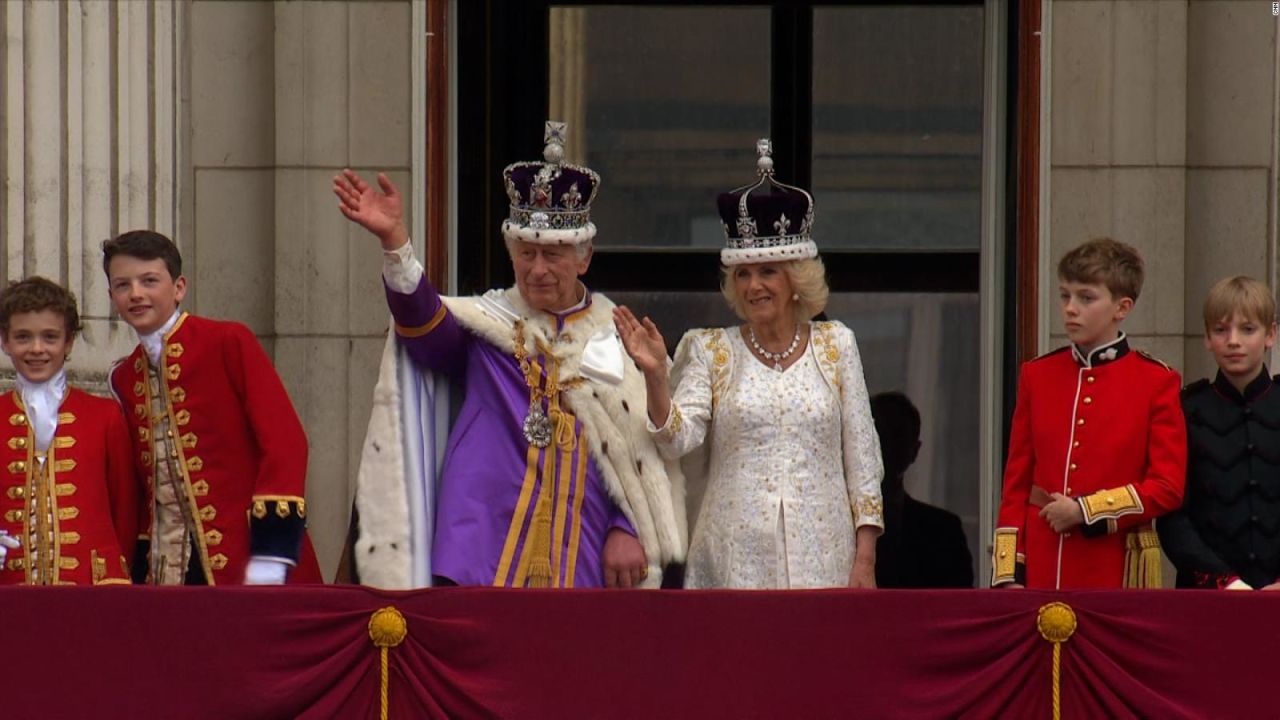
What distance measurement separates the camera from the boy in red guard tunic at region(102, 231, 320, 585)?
5945mm

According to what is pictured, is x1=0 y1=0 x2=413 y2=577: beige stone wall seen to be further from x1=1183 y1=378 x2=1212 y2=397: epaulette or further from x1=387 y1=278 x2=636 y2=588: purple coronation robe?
x1=1183 y1=378 x2=1212 y2=397: epaulette

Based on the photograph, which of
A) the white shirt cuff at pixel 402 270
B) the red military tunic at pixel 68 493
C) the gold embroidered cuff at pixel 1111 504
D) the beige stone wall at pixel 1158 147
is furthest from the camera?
the beige stone wall at pixel 1158 147

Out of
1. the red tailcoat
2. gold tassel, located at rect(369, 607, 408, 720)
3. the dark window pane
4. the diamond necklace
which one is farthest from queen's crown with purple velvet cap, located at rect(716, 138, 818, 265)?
the dark window pane

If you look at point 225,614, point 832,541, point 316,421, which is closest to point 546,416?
point 832,541

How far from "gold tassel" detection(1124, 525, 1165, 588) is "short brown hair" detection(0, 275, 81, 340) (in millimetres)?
2812

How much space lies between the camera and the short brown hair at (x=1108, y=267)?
19.3 feet

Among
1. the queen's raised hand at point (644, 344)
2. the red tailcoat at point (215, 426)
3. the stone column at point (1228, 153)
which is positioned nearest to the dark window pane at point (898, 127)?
the stone column at point (1228, 153)

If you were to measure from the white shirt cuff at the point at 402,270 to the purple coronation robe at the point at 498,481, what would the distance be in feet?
0.08

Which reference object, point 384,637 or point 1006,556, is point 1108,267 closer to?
point 1006,556

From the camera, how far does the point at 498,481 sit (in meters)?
6.10

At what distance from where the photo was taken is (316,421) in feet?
26.5

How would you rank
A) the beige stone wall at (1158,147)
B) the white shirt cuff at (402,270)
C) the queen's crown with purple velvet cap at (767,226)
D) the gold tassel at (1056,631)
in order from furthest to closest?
the beige stone wall at (1158,147), the queen's crown with purple velvet cap at (767,226), the white shirt cuff at (402,270), the gold tassel at (1056,631)

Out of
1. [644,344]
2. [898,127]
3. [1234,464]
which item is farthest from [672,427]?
[898,127]

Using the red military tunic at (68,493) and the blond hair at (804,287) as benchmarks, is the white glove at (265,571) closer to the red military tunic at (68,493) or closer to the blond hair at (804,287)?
the red military tunic at (68,493)
